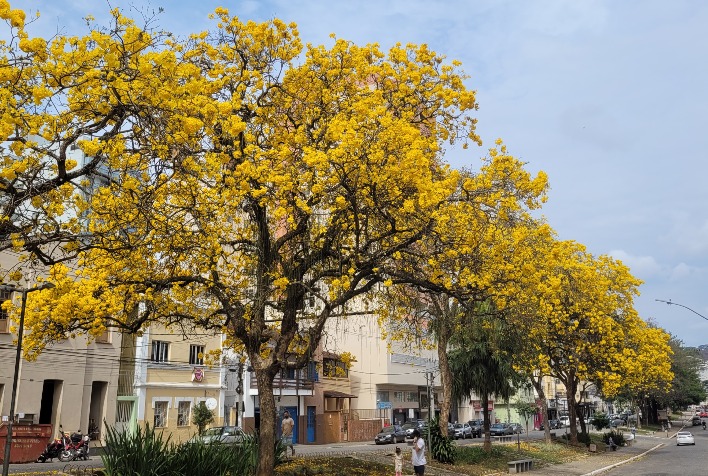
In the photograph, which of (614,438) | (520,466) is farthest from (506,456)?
(614,438)

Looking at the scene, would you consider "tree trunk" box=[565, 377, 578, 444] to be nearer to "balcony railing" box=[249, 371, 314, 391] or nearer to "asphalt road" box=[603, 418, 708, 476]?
"asphalt road" box=[603, 418, 708, 476]

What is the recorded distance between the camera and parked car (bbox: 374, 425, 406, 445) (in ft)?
131

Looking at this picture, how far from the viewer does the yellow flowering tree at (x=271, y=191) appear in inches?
444

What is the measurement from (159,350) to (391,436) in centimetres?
1599

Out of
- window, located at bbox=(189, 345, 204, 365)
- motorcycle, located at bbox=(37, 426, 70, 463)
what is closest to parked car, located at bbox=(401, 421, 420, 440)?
window, located at bbox=(189, 345, 204, 365)

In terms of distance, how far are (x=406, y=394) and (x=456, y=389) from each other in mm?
31662

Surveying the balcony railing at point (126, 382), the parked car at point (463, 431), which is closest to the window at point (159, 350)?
the balcony railing at point (126, 382)

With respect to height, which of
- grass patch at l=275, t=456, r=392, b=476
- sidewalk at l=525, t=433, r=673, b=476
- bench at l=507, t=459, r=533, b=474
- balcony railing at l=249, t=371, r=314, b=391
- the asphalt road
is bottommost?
the asphalt road

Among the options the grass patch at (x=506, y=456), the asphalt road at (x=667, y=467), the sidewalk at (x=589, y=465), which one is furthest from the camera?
the sidewalk at (x=589, y=465)

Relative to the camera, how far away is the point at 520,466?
23156mm

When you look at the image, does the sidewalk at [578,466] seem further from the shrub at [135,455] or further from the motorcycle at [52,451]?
the motorcycle at [52,451]

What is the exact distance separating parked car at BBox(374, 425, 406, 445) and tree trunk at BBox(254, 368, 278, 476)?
1100 inches

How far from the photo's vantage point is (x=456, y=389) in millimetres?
26766

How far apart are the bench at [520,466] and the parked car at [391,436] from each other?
16.4 meters
